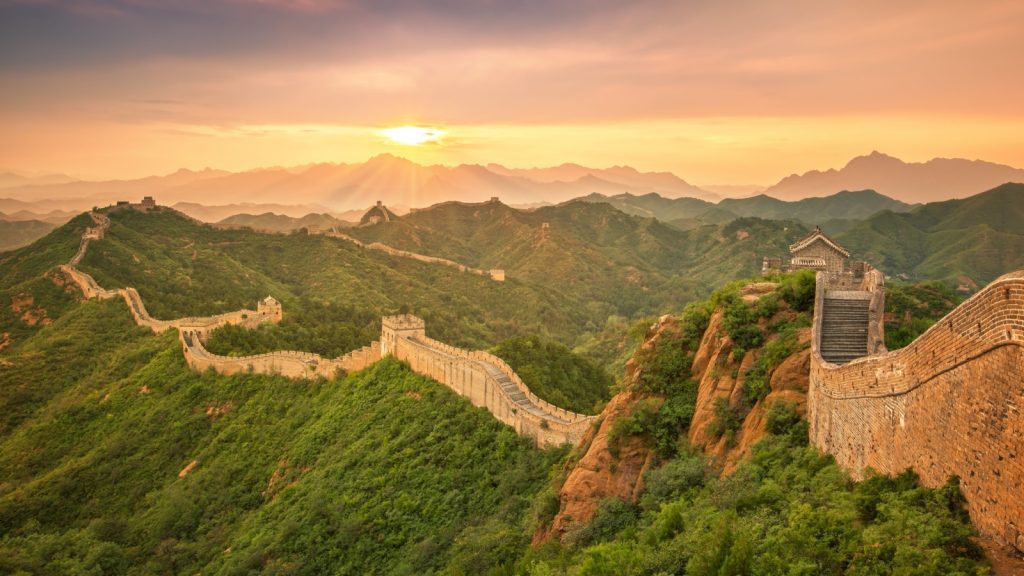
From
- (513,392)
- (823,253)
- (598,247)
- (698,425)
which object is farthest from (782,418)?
(598,247)

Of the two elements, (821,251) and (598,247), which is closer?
(821,251)

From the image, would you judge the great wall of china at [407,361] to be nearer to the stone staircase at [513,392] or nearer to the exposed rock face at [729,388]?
the stone staircase at [513,392]

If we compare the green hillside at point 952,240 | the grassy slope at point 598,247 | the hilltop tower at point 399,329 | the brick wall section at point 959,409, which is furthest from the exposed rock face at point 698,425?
the grassy slope at point 598,247

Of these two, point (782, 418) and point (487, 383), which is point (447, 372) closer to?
point (487, 383)

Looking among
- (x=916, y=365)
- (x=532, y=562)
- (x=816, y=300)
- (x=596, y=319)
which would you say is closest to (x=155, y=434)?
(x=532, y=562)

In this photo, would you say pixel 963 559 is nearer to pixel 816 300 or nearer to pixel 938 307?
pixel 816 300

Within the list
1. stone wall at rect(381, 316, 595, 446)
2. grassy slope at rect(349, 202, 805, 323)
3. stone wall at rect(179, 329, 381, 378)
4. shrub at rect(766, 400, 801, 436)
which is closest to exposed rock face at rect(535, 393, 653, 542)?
shrub at rect(766, 400, 801, 436)
